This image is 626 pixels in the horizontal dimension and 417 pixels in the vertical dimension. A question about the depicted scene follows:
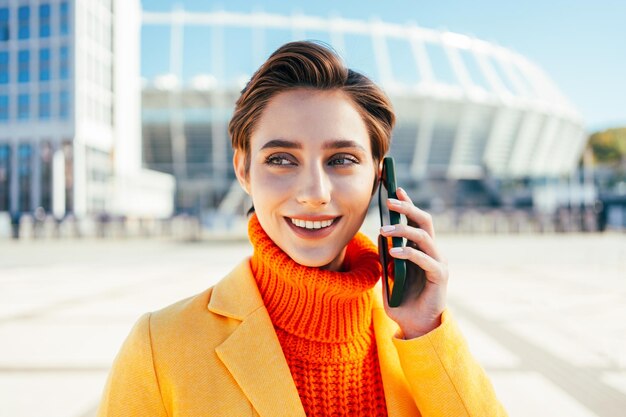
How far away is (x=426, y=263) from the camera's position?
1134 mm

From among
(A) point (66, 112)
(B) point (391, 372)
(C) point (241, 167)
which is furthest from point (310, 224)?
(A) point (66, 112)

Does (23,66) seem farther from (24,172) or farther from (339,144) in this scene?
(339,144)

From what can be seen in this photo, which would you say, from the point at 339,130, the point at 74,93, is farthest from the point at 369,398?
A: the point at 74,93

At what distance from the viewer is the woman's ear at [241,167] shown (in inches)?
53.8

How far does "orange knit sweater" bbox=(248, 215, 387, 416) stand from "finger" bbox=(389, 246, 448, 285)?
153 millimetres

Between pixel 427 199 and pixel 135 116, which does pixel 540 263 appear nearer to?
pixel 427 199

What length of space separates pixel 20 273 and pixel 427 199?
111 ft

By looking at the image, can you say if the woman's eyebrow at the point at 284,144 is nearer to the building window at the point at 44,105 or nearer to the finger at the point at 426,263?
the finger at the point at 426,263

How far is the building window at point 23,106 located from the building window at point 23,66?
112 cm

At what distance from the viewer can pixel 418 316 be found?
1.18 metres

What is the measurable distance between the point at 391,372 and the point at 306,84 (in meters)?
0.81

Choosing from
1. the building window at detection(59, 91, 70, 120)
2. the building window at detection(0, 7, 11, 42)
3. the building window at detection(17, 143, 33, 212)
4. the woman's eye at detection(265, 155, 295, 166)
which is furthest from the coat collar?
the building window at detection(0, 7, 11, 42)

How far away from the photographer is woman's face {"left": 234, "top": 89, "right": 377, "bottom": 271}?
45.7 inches

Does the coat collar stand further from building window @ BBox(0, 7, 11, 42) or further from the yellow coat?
building window @ BBox(0, 7, 11, 42)
